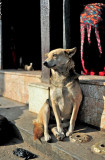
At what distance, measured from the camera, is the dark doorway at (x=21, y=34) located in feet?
24.0

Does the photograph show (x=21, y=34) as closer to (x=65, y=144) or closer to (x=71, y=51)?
(x=71, y=51)

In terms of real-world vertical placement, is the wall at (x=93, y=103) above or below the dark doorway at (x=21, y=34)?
below

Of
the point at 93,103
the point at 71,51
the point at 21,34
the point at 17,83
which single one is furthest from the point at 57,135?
the point at 21,34

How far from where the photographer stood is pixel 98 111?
11.2 feet

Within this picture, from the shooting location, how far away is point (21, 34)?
7.93 meters

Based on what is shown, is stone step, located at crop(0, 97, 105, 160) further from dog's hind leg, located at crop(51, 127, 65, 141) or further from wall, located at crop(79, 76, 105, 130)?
wall, located at crop(79, 76, 105, 130)

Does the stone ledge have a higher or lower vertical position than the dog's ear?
lower

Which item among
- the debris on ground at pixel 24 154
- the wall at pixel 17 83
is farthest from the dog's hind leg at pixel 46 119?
the wall at pixel 17 83

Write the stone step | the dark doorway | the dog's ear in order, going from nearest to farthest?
the stone step < the dog's ear < the dark doorway

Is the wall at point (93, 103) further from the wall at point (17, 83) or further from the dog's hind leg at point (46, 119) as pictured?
the wall at point (17, 83)

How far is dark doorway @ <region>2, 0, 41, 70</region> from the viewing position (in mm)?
7316

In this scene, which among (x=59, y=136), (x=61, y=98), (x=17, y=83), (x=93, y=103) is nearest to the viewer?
(x=59, y=136)

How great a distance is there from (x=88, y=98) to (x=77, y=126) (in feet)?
1.88

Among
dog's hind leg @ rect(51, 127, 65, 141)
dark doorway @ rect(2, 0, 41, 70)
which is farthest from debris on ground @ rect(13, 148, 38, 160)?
dark doorway @ rect(2, 0, 41, 70)
